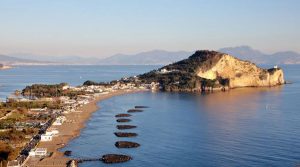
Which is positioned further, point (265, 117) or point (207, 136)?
point (265, 117)

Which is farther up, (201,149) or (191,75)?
(191,75)

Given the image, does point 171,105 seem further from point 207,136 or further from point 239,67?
point 239,67

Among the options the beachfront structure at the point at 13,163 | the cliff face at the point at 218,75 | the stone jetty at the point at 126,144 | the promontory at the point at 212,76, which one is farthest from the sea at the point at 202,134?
the cliff face at the point at 218,75

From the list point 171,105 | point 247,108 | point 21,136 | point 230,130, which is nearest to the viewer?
point 21,136

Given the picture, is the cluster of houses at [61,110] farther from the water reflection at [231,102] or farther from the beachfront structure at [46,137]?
the water reflection at [231,102]

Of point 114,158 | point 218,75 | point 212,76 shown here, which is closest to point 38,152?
point 114,158

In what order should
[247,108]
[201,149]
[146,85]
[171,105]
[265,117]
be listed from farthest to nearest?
[146,85] → [171,105] → [247,108] → [265,117] → [201,149]

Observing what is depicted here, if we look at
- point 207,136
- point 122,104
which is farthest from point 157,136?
point 122,104

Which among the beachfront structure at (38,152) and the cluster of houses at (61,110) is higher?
the cluster of houses at (61,110)
